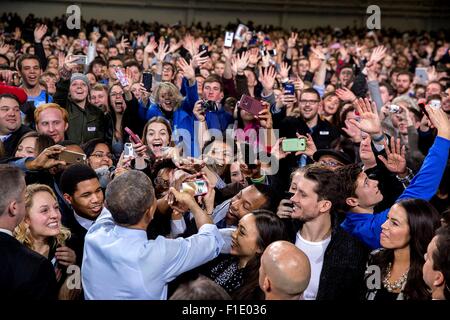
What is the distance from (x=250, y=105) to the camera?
4.36 metres

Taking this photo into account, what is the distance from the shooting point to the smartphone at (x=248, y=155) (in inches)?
144

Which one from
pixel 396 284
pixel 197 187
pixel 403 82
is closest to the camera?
pixel 396 284

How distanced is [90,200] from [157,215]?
380 mm

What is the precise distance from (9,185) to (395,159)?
2.06 meters

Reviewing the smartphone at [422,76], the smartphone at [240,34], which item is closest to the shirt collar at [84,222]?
the smartphone at [422,76]

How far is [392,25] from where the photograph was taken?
17.8 m

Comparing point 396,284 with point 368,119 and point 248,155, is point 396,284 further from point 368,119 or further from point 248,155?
point 248,155

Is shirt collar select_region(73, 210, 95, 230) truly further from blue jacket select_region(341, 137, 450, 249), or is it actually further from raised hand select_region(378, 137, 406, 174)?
raised hand select_region(378, 137, 406, 174)

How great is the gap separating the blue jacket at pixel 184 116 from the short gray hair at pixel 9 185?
96.7 inches

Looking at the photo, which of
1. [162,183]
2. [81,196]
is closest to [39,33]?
[162,183]
